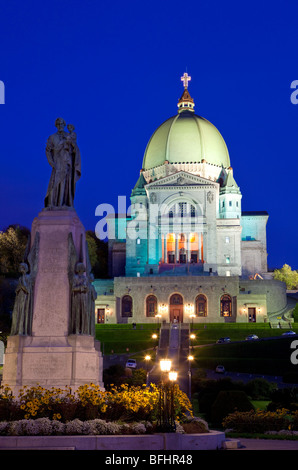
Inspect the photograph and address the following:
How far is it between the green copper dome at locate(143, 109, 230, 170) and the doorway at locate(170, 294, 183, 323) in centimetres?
2875

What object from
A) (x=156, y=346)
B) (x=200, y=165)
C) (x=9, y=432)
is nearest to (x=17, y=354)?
(x=9, y=432)

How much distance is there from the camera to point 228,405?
3102 cm

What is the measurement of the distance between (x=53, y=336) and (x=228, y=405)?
1402cm

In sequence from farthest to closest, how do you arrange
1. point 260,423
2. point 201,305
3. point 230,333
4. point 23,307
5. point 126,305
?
point 126,305 → point 201,305 → point 230,333 → point 260,423 → point 23,307

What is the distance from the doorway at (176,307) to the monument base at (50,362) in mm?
65359

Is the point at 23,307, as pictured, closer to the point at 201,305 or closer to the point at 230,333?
the point at 230,333

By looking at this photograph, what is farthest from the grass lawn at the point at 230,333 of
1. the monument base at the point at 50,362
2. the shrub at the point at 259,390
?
the monument base at the point at 50,362

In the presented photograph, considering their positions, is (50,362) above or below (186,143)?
below

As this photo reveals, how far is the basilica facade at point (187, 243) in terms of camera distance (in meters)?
83.8

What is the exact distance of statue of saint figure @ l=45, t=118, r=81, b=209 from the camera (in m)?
21.0

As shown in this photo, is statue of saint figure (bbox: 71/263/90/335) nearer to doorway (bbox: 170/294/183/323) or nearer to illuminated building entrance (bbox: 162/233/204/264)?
doorway (bbox: 170/294/183/323)

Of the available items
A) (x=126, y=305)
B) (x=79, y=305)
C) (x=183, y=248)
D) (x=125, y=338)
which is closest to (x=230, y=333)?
(x=125, y=338)
